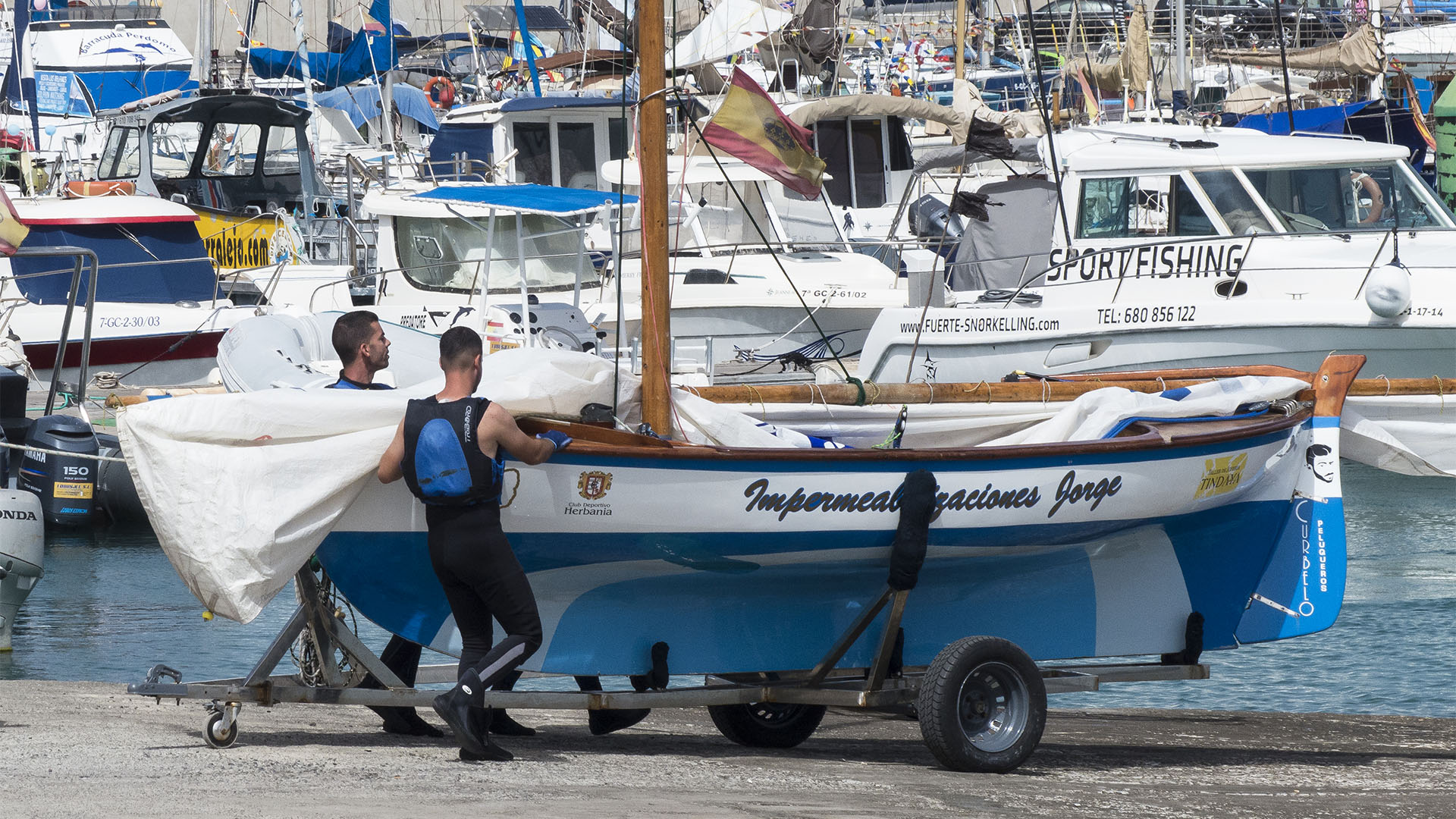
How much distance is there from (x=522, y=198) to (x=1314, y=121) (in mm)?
21070

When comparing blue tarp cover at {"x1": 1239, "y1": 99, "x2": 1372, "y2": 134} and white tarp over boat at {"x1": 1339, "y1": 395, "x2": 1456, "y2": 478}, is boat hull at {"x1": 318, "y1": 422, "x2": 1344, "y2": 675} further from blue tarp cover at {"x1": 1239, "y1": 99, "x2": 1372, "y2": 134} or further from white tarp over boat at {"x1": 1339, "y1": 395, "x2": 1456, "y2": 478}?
blue tarp cover at {"x1": 1239, "y1": 99, "x2": 1372, "y2": 134}

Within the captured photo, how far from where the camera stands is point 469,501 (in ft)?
18.5

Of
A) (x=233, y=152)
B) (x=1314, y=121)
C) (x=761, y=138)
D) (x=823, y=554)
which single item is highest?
(x=1314, y=121)

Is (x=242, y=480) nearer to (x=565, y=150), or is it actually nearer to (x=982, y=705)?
(x=982, y=705)

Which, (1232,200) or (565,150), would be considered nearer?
(1232,200)

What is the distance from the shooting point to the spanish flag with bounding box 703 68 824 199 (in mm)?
7219

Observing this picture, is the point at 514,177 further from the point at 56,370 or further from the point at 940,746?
the point at 940,746

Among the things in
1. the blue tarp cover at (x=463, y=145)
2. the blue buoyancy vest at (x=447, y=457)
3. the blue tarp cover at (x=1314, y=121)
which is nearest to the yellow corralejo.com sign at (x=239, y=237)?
the blue tarp cover at (x=463, y=145)

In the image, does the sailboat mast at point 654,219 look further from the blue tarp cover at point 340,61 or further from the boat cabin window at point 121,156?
the blue tarp cover at point 340,61

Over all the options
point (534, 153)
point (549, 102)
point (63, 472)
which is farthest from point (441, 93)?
point (63, 472)

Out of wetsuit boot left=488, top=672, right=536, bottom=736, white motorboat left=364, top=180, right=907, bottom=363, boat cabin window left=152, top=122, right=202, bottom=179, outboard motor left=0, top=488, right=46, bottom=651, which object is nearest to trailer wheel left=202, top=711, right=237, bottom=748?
wetsuit boot left=488, top=672, right=536, bottom=736

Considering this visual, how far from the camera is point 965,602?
6.73m

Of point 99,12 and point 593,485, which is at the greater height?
point 99,12

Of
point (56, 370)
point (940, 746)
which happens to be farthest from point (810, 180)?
point (56, 370)
